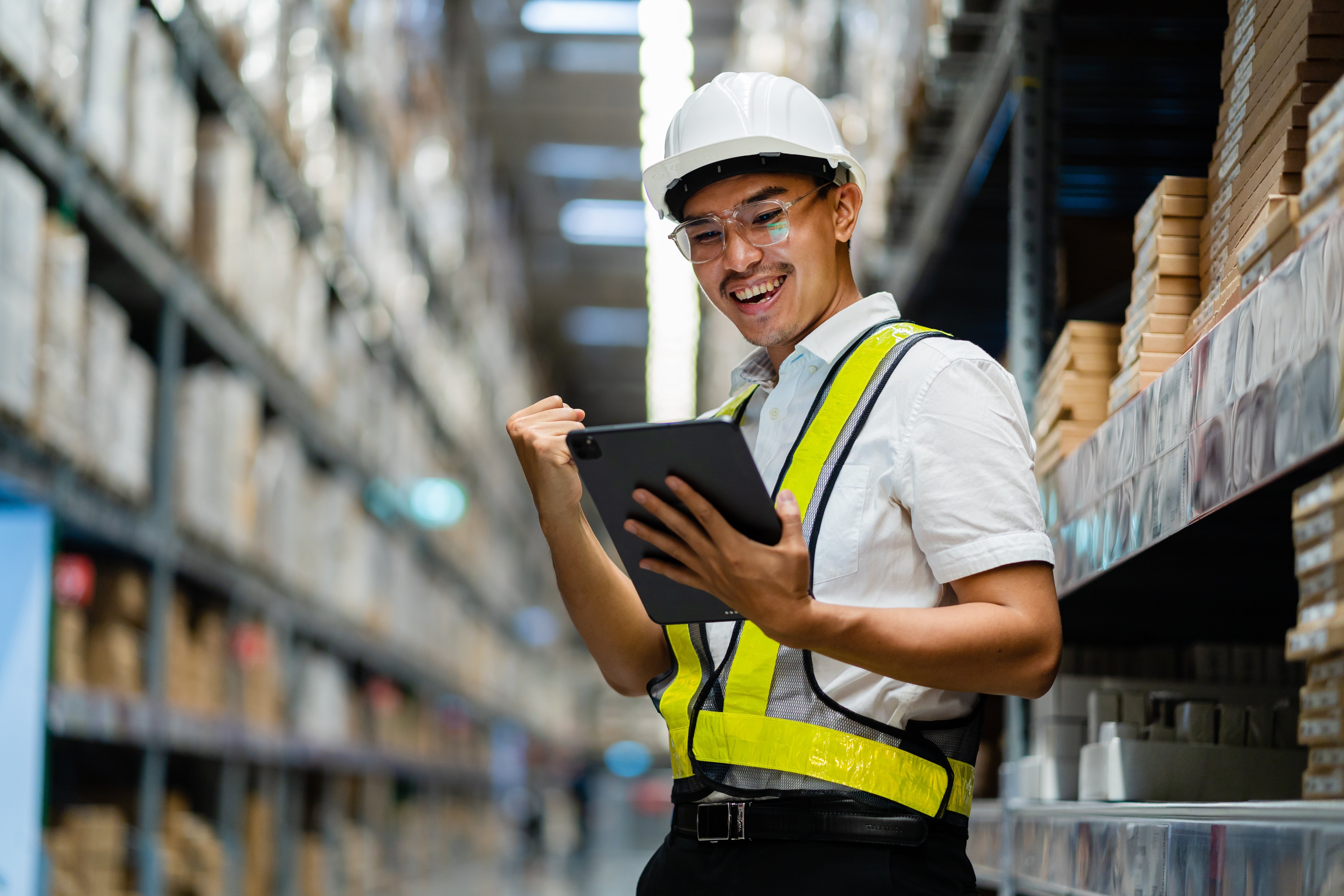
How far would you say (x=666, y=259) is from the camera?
50.1ft

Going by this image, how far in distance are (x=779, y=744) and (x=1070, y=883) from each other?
0.74 metres

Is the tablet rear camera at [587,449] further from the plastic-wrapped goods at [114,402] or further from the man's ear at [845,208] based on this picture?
the plastic-wrapped goods at [114,402]

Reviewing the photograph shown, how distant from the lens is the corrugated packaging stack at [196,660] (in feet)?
16.0

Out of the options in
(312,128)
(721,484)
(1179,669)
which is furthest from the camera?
Answer: (312,128)

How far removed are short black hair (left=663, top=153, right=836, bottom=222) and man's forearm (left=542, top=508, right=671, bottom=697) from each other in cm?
49

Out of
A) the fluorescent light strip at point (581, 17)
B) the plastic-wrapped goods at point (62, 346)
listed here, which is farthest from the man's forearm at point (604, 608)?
the fluorescent light strip at point (581, 17)

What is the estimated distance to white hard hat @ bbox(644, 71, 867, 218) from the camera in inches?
75.9

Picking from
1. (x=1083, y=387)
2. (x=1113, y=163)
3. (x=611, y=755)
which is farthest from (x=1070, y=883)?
(x=611, y=755)

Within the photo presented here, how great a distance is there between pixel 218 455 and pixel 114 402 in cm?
101

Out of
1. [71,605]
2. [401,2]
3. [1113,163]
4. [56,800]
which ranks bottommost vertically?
[56,800]

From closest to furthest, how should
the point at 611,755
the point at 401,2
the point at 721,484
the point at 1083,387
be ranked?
1. the point at 721,484
2. the point at 1083,387
3. the point at 401,2
4. the point at 611,755

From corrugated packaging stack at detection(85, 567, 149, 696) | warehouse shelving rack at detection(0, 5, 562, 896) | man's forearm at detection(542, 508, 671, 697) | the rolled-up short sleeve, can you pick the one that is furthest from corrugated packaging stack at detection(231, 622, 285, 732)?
the rolled-up short sleeve

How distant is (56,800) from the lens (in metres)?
4.82

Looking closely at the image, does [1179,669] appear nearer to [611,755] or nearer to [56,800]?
[56,800]
